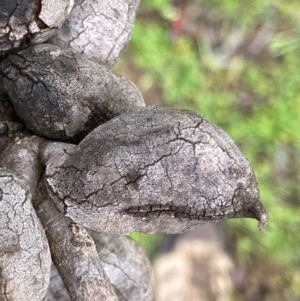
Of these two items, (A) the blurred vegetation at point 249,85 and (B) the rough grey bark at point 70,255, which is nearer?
(B) the rough grey bark at point 70,255

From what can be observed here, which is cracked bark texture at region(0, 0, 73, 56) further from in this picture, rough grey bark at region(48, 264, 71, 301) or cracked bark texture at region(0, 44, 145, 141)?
rough grey bark at region(48, 264, 71, 301)

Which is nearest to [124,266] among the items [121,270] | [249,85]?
[121,270]

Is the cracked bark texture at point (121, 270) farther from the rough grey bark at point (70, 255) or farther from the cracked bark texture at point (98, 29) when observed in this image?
the cracked bark texture at point (98, 29)

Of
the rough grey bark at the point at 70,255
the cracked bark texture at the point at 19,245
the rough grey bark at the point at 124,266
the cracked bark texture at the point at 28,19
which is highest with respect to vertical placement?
the cracked bark texture at the point at 28,19

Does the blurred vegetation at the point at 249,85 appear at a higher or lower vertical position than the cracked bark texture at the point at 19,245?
lower

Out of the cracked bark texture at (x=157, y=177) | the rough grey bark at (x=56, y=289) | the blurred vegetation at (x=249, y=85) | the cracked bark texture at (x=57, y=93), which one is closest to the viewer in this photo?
the cracked bark texture at (x=157, y=177)

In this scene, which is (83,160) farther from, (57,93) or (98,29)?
(98,29)

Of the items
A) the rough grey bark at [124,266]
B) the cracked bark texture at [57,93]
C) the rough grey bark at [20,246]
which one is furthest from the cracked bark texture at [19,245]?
the rough grey bark at [124,266]

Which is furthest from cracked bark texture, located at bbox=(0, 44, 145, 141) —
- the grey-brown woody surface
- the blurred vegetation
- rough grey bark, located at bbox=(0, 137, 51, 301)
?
the blurred vegetation

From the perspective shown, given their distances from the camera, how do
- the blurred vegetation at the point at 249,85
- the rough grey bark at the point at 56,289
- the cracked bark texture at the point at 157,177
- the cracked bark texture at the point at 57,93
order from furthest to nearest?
the blurred vegetation at the point at 249,85, the rough grey bark at the point at 56,289, the cracked bark texture at the point at 57,93, the cracked bark texture at the point at 157,177
